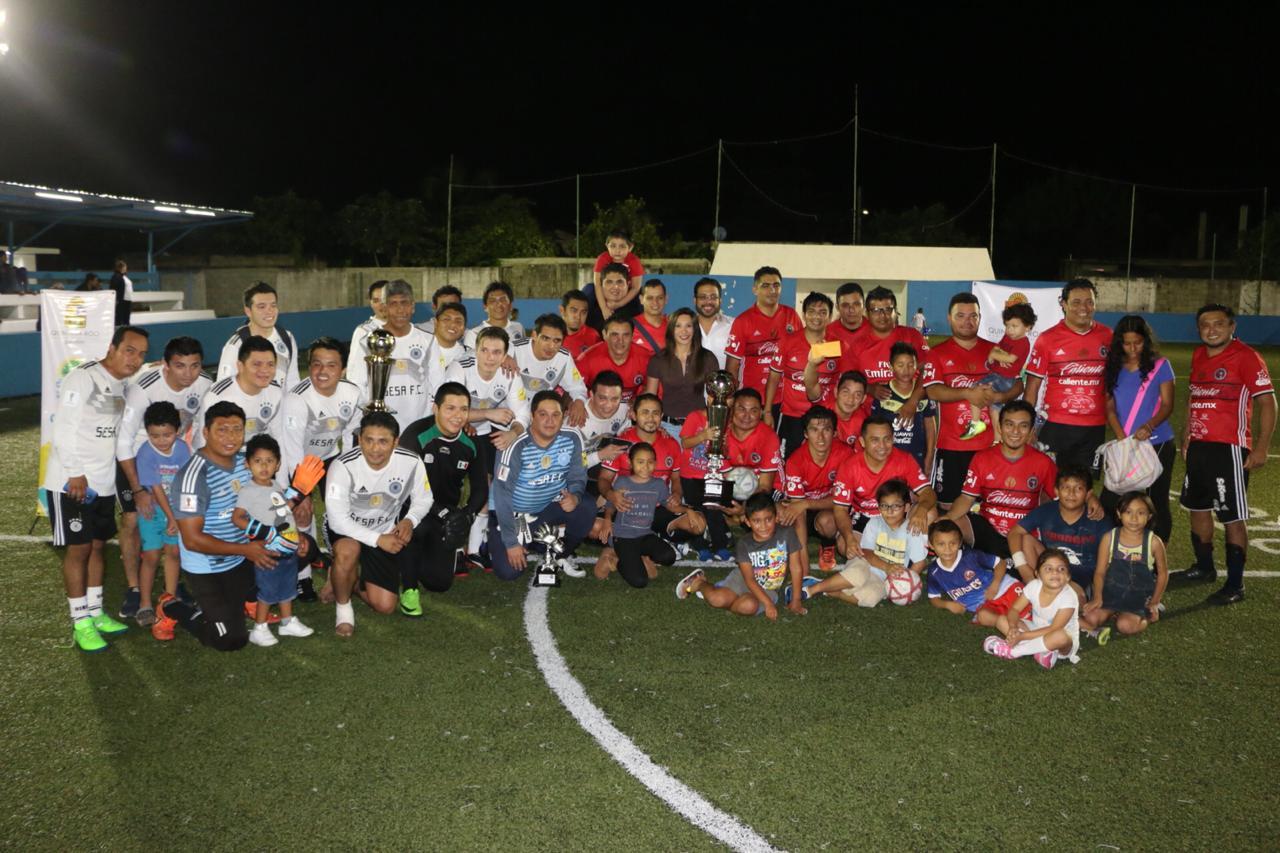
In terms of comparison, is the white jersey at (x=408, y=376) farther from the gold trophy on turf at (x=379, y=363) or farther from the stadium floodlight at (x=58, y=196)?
the stadium floodlight at (x=58, y=196)

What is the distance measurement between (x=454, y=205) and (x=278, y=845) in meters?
53.1

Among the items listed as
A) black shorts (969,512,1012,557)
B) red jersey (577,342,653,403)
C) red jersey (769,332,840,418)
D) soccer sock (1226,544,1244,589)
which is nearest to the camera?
soccer sock (1226,544,1244,589)

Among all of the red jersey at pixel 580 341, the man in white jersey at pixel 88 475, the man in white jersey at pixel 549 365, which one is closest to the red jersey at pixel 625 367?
the man in white jersey at pixel 549 365

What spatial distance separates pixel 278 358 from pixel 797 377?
3718 millimetres

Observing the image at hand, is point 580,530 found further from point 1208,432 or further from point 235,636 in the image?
point 1208,432

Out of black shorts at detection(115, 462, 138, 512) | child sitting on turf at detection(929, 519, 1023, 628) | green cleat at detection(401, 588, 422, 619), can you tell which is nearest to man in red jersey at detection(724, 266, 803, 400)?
child sitting on turf at detection(929, 519, 1023, 628)

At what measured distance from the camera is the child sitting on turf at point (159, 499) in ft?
18.3

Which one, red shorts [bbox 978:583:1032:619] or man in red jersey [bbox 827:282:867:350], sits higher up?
man in red jersey [bbox 827:282:867:350]

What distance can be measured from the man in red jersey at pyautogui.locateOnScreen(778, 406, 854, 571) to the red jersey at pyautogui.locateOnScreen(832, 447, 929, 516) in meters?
0.12

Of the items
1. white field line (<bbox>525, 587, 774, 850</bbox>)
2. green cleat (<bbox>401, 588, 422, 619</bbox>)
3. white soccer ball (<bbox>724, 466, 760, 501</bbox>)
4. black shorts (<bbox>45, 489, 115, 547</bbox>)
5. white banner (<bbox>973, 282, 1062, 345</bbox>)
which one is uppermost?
white banner (<bbox>973, 282, 1062, 345</bbox>)

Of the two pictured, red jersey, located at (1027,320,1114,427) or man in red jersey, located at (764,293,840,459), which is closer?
red jersey, located at (1027,320,1114,427)

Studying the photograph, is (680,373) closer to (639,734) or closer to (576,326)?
(576,326)

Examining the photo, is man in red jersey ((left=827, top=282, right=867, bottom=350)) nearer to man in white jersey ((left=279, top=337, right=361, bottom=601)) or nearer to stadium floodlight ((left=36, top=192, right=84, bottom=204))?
man in white jersey ((left=279, top=337, right=361, bottom=601))

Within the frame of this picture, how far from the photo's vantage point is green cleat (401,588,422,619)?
595 cm
